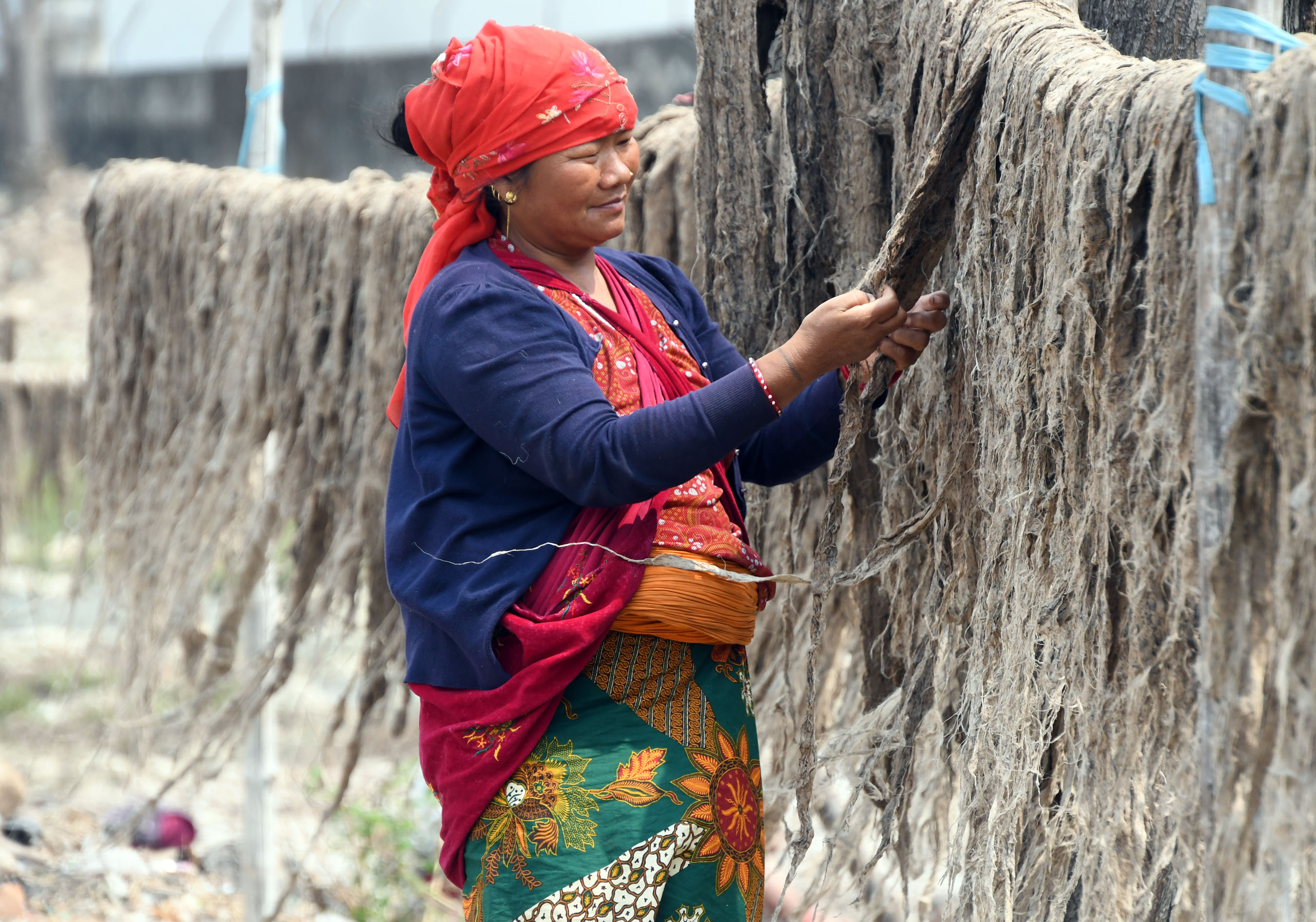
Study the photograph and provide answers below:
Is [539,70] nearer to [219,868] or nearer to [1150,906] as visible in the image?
[1150,906]

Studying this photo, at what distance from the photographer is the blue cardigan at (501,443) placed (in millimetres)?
1536

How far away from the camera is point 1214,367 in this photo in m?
1.10

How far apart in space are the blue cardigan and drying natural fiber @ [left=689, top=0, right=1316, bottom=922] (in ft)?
0.96

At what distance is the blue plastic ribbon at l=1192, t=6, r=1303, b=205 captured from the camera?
1.08m

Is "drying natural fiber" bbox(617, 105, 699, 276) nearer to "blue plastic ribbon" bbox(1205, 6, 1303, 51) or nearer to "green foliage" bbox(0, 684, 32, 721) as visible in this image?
"blue plastic ribbon" bbox(1205, 6, 1303, 51)

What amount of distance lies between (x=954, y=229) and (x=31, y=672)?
680 cm

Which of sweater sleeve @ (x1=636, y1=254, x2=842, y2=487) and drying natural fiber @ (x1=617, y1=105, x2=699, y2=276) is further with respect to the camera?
drying natural fiber @ (x1=617, y1=105, x2=699, y2=276)

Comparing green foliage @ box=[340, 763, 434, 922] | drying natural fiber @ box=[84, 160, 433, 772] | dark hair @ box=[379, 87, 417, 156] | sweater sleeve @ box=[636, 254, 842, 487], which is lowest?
green foliage @ box=[340, 763, 434, 922]

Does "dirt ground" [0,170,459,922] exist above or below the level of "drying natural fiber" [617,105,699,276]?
below

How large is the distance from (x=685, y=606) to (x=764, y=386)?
1.04 feet

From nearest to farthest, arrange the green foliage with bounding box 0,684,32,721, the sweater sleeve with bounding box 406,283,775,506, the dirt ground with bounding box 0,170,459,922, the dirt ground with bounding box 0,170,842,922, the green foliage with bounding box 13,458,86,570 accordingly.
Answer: the sweater sleeve with bounding box 406,283,775,506 → the dirt ground with bounding box 0,170,842,922 → the dirt ground with bounding box 0,170,459,922 → the green foliage with bounding box 13,458,86,570 → the green foliage with bounding box 0,684,32,721

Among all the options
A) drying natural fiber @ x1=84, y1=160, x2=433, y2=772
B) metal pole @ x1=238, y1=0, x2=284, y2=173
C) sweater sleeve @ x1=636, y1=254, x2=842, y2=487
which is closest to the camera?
sweater sleeve @ x1=636, y1=254, x2=842, y2=487

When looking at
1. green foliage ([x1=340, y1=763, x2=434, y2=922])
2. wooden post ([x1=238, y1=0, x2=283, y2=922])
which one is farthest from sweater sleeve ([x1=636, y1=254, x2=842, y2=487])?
green foliage ([x1=340, y1=763, x2=434, y2=922])

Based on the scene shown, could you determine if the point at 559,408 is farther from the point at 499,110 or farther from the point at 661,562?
the point at 499,110
